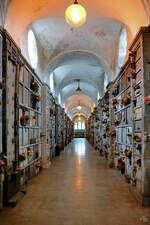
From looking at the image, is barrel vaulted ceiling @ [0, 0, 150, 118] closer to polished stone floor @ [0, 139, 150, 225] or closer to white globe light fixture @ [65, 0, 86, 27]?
white globe light fixture @ [65, 0, 86, 27]

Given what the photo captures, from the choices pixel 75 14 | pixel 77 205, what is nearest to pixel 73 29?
pixel 75 14

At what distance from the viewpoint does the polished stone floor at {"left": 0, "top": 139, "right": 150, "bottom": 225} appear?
3.29 meters

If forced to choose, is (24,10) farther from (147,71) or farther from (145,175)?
(145,175)

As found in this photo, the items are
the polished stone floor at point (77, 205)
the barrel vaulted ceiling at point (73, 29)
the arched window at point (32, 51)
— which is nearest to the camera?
the polished stone floor at point (77, 205)

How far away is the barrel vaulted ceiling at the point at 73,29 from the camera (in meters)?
4.51

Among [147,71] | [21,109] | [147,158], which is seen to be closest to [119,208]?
[147,158]

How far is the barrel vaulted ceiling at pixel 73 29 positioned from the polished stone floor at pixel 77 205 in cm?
384

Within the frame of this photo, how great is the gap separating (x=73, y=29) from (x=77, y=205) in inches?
225

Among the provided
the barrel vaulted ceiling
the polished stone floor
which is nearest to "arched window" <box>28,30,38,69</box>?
the barrel vaulted ceiling

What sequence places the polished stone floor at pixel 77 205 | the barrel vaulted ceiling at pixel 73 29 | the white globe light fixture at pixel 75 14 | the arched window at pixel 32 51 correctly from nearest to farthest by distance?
the polished stone floor at pixel 77 205 → the white globe light fixture at pixel 75 14 → the barrel vaulted ceiling at pixel 73 29 → the arched window at pixel 32 51

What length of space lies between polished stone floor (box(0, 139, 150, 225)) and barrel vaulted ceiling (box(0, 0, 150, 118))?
3.84 m

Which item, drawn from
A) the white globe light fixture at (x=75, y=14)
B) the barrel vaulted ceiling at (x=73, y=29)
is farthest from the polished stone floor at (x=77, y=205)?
the barrel vaulted ceiling at (x=73, y=29)

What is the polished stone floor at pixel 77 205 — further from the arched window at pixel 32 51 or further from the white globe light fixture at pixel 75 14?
the arched window at pixel 32 51

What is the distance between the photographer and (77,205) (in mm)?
3949
